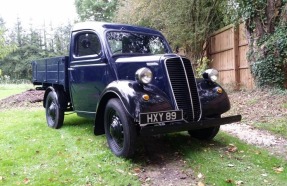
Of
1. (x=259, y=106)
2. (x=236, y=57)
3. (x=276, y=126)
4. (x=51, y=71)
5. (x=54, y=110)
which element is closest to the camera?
(x=276, y=126)

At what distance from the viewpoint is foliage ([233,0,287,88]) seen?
9.14m

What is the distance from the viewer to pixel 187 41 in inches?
566

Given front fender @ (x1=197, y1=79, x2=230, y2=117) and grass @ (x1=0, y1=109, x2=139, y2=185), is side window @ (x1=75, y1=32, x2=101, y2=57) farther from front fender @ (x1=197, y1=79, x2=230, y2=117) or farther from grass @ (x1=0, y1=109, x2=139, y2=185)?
front fender @ (x1=197, y1=79, x2=230, y2=117)

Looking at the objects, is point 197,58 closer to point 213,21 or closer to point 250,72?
point 213,21

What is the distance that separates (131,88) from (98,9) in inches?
953

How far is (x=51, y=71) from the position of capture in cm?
648

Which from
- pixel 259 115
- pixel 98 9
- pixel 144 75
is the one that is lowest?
pixel 259 115

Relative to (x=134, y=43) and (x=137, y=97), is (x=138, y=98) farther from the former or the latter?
(x=134, y=43)

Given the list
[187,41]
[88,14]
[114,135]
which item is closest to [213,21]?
[187,41]

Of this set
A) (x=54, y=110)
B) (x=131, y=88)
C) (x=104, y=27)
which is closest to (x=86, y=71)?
(x=104, y=27)

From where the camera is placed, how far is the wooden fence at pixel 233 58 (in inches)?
430

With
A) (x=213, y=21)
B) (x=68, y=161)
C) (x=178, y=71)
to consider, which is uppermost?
(x=213, y=21)

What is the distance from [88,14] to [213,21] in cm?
1592

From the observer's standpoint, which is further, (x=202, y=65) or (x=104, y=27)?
(x=202, y=65)
